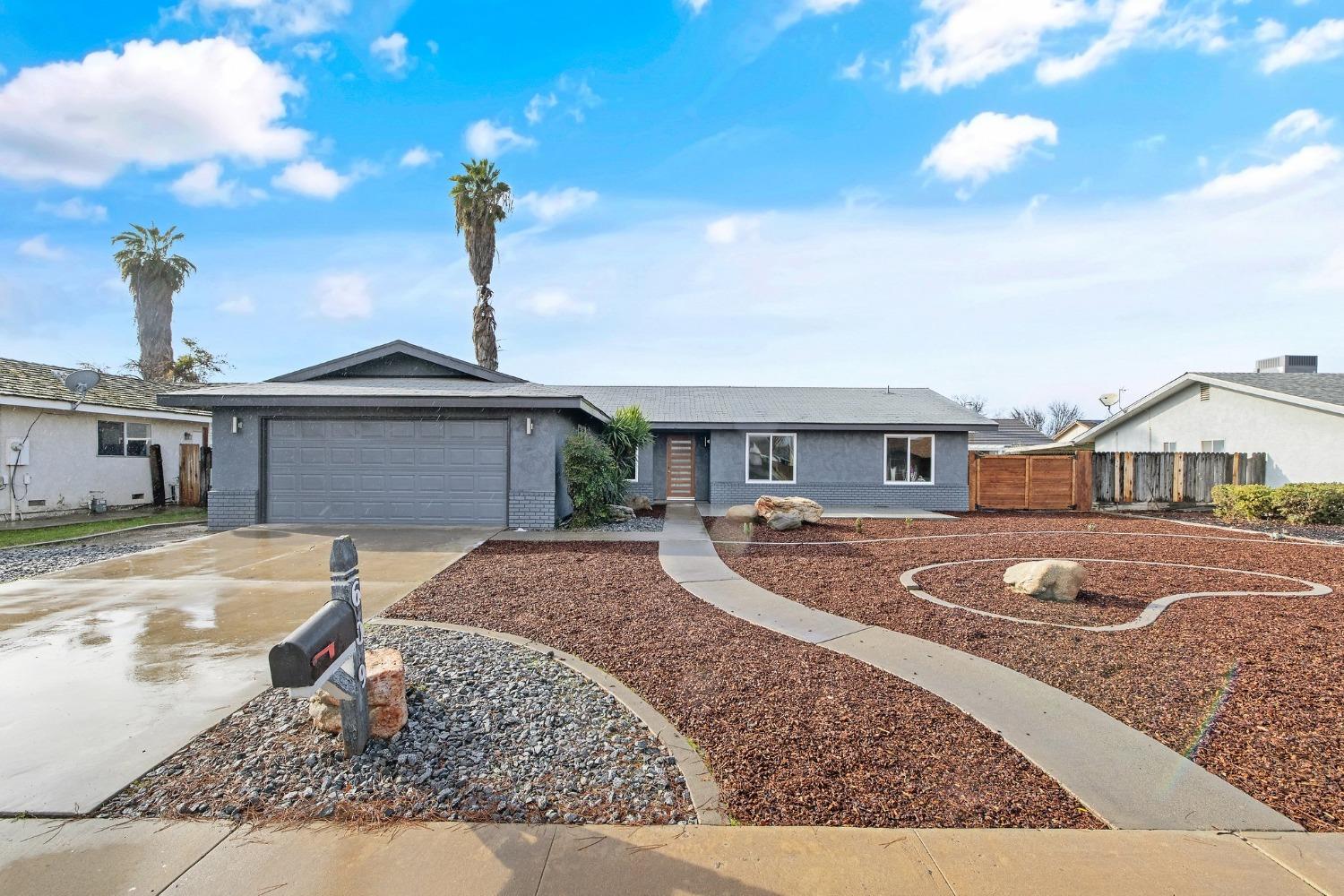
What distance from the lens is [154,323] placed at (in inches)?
1231

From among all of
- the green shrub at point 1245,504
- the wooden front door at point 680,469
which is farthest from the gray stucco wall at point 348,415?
the green shrub at point 1245,504

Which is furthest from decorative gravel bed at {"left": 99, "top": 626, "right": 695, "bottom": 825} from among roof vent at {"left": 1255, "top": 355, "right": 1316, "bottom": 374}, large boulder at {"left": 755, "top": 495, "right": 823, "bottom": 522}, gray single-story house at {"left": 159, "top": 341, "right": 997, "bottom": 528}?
roof vent at {"left": 1255, "top": 355, "right": 1316, "bottom": 374}

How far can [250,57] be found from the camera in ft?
30.6

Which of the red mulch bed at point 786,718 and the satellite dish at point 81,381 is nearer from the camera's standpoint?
the red mulch bed at point 786,718

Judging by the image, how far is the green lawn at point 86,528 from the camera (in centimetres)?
1102

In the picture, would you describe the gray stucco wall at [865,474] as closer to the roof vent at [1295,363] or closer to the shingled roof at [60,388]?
the shingled roof at [60,388]

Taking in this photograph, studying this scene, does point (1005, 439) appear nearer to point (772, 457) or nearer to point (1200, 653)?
point (772, 457)

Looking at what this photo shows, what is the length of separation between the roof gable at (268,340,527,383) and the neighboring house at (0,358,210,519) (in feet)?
10.5

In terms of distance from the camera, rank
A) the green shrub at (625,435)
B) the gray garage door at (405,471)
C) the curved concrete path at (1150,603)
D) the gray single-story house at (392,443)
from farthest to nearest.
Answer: the green shrub at (625,435), the gray garage door at (405,471), the gray single-story house at (392,443), the curved concrete path at (1150,603)

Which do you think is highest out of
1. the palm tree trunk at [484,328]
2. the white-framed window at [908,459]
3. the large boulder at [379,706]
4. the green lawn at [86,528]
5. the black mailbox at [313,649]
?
the palm tree trunk at [484,328]

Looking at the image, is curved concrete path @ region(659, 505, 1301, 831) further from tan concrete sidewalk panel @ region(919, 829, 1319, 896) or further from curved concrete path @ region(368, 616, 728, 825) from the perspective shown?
curved concrete path @ region(368, 616, 728, 825)

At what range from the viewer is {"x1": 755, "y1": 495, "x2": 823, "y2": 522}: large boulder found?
43.9 feet

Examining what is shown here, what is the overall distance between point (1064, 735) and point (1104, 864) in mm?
1287

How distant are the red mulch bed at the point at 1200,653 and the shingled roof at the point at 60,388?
14.1 meters
